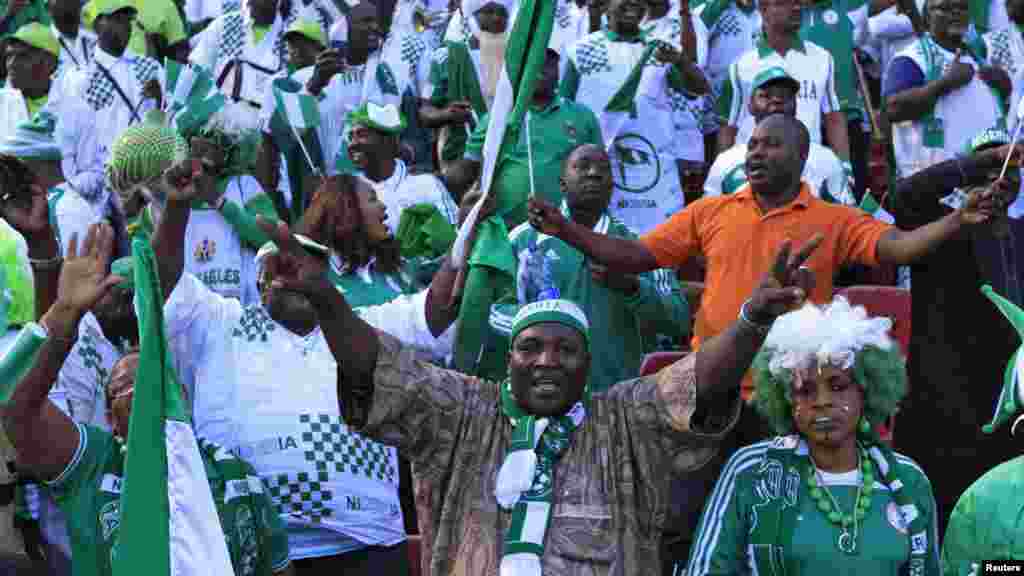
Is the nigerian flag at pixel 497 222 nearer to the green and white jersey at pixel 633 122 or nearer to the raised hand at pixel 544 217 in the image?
the raised hand at pixel 544 217

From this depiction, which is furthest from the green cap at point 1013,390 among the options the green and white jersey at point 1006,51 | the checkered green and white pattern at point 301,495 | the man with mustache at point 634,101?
the green and white jersey at point 1006,51

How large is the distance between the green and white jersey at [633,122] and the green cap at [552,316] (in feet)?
14.9

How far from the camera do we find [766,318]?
6.28 m

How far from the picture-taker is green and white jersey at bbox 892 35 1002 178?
11820 mm

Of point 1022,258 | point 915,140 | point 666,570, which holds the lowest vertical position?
point 666,570

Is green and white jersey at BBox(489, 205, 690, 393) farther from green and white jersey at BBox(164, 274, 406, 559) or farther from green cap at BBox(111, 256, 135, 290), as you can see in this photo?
green cap at BBox(111, 256, 135, 290)

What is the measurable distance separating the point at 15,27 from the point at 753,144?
25.6ft

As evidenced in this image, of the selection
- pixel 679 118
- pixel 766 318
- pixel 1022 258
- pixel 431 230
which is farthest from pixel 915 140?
pixel 766 318

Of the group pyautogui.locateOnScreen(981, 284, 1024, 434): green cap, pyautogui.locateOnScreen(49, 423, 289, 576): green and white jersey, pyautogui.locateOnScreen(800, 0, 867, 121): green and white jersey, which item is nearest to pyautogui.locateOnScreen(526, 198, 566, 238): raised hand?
pyautogui.locateOnScreen(49, 423, 289, 576): green and white jersey

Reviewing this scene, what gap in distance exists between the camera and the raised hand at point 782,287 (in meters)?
6.23

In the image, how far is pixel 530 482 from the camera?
6.55 meters

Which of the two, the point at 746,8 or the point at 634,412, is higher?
the point at 746,8

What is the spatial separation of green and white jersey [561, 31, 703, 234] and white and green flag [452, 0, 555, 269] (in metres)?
3.57

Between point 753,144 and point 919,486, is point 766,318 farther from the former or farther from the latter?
point 753,144
